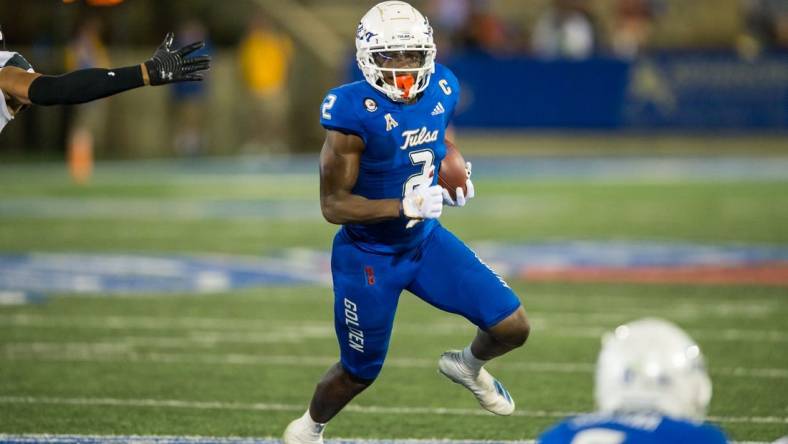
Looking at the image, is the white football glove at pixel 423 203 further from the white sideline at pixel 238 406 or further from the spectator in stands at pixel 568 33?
the spectator in stands at pixel 568 33

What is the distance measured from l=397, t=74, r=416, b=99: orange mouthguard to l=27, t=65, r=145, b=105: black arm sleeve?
3.34ft

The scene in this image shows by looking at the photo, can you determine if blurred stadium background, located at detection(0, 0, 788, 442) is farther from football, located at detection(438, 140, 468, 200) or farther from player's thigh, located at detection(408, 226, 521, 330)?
football, located at detection(438, 140, 468, 200)

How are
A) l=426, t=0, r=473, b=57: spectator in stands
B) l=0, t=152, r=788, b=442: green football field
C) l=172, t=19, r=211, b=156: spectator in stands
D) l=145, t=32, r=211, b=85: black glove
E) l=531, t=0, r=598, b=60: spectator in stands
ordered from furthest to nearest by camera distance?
l=426, t=0, r=473, b=57: spectator in stands, l=172, t=19, r=211, b=156: spectator in stands, l=531, t=0, r=598, b=60: spectator in stands, l=0, t=152, r=788, b=442: green football field, l=145, t=32, r=211, b=85: black glove

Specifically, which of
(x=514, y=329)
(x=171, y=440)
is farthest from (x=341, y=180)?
(x=171, y=440)

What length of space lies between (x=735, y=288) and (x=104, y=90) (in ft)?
20.2

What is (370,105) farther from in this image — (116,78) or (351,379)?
(351,379)

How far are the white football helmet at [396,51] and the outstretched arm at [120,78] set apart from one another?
25.7 inches

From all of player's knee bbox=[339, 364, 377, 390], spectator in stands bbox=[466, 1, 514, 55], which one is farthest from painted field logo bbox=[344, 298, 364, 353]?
spectator in stands bbox=[466, 1, 514, 55]

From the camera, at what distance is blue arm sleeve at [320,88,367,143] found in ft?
18.5


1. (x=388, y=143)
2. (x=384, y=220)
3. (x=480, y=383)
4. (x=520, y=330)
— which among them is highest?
(x=388, y=143)

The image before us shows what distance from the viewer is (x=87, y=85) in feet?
18.6

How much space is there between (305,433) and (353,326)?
19.6 inches

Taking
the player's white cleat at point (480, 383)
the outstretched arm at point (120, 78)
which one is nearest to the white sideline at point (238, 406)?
the player's white cleat at point (480, 383)

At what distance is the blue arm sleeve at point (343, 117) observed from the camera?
564cm
